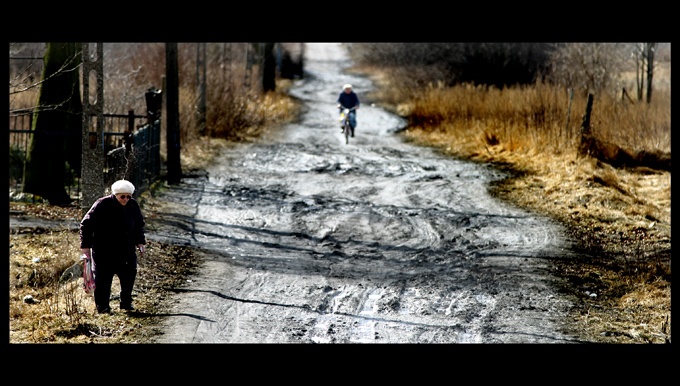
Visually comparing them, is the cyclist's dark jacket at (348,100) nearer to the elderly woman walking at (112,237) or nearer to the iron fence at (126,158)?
the iron fence at (126,158)

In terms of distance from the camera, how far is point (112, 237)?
9148 mm

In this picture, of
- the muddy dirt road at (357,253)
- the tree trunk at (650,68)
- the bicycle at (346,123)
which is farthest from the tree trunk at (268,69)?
the tree trunk at (650,68)

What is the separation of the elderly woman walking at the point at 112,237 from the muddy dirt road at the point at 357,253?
76 centimetres

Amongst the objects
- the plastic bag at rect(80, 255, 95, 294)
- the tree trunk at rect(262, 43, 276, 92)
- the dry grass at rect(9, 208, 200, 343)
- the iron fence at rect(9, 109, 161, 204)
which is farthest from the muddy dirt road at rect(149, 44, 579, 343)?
the tree trunk at rect(262, 43, 276, 92)

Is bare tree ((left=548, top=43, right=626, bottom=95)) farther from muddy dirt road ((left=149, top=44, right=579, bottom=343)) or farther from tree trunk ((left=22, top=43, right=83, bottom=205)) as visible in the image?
tree trunk ((left=22, top=43, right=83, bottom=205))

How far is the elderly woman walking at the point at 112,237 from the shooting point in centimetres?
902

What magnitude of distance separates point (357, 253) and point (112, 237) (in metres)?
4.59

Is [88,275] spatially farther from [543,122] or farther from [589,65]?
[589,65]

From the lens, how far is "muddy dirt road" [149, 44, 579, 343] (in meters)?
9.59

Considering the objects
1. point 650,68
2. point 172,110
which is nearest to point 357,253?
point 172,110

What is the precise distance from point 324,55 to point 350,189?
43752 mm

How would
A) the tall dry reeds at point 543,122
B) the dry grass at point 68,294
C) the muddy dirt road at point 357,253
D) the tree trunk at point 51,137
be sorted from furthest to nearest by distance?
the tall dry reeds at point 543,122, the tree trunk at point 51,137, the muddy dirt road at point 357,253, the dry grass at point 68,294

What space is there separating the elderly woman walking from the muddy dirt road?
76cm
